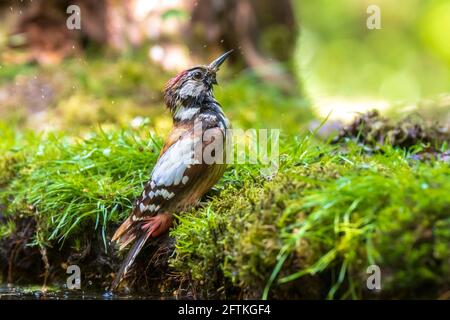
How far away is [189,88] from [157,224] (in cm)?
125

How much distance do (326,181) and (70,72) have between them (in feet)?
23.2

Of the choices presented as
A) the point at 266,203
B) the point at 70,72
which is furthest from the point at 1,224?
the point at 70,72

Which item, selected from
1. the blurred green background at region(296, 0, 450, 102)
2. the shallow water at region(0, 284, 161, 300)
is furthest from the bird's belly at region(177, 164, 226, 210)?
the blurred green background at region(296, 0, 450, 102)

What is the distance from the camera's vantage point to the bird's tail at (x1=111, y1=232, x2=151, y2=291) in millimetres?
4449

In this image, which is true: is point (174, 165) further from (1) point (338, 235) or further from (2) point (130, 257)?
(1) point (338, 235)

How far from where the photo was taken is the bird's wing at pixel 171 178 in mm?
4469

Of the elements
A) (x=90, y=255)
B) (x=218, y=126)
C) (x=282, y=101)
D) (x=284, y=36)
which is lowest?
(x=90, y=255)

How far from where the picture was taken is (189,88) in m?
5.10

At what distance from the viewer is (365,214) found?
3152mm

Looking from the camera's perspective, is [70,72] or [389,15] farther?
[389,15]

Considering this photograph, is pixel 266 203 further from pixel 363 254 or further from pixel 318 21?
pixel 318 21

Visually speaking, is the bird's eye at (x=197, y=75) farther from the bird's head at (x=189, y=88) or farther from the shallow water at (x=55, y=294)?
the shallow water at (x=55, y=294)

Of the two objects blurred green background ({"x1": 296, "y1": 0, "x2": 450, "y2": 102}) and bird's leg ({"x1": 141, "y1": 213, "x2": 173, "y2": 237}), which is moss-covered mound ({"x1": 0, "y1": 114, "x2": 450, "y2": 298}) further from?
blurred green background ({"x1": 296, "y1": 0, "x2": 450, "y2": 102})

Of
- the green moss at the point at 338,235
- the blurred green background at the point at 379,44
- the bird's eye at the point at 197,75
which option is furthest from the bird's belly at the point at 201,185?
the blurred green background at the point at 379,44
